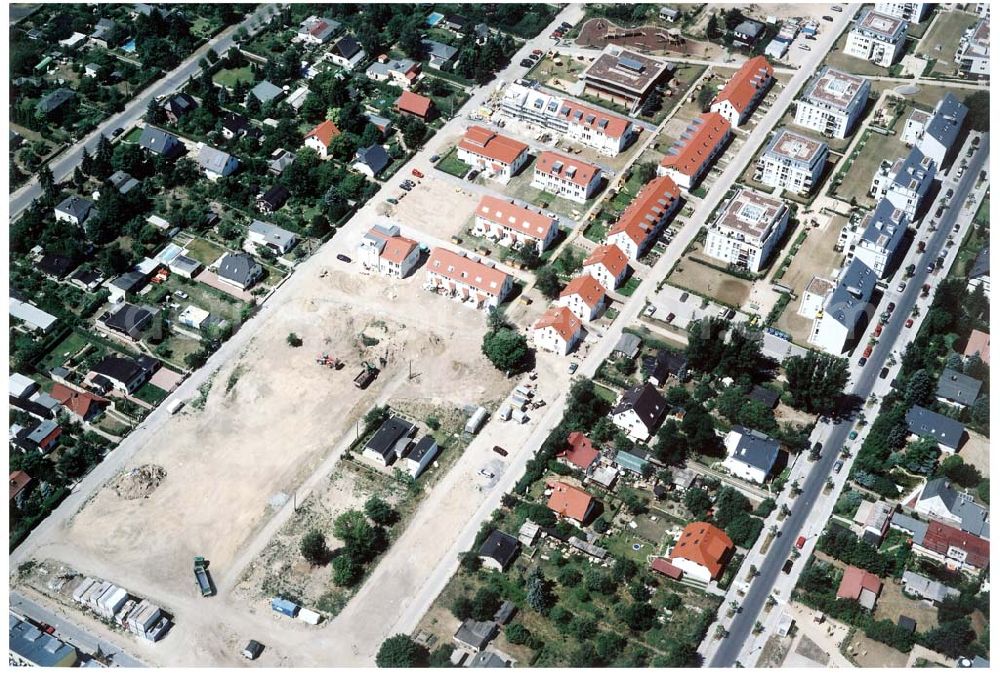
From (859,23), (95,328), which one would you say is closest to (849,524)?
(95,328)

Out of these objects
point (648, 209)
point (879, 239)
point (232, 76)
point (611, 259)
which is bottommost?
point (611, 259)

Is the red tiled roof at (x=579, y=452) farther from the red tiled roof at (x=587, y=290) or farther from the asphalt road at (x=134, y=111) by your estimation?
the asphalt road at (x=134, y=111)

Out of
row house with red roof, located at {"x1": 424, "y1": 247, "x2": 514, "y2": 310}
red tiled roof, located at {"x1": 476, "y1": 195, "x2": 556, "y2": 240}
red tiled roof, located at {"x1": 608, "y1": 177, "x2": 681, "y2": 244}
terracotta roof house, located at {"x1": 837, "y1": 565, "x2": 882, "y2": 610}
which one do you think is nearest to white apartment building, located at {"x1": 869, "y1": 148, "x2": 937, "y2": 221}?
red tiled roof, located at {"x1": 608, "y1": 177, "x2": 681, "y2": 244}

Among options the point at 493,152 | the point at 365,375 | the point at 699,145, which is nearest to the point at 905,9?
the point at 699,145

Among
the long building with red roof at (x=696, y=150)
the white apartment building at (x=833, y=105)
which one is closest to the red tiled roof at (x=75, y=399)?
the long building with red roof at (x=696, y=150)

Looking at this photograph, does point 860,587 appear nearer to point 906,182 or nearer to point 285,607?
point 285,607

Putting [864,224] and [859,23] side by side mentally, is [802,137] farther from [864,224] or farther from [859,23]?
[859,23]
